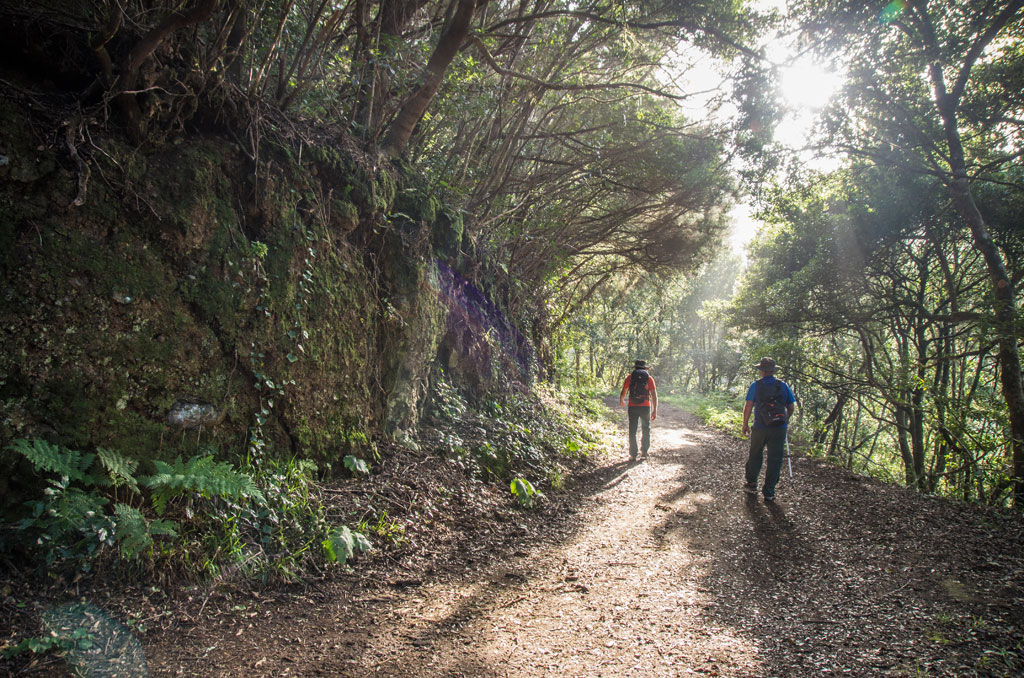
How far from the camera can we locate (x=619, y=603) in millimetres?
3809

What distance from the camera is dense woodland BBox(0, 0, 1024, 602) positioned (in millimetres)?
3686

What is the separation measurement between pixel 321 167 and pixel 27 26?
2.56m

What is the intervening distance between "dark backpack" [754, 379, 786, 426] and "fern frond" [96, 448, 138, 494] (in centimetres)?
688

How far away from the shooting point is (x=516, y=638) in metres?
3.28

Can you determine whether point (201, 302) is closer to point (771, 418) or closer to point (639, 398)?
point (771, 418)

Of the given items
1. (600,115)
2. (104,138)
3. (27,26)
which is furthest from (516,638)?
(600,115)

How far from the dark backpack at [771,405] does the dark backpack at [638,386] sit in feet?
9.25

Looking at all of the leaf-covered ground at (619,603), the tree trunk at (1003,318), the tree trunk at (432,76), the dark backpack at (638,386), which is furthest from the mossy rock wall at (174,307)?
the tree trunk at (1003,318)

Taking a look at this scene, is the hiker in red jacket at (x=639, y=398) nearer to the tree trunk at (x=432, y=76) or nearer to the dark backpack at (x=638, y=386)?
the dark backpack at (x=638, y=386)

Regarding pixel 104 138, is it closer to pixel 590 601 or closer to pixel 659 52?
pixel 590 601

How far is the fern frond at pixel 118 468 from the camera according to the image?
10.5 ft

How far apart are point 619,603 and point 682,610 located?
1.49 ft

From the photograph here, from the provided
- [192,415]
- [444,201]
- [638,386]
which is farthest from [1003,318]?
[192,415]

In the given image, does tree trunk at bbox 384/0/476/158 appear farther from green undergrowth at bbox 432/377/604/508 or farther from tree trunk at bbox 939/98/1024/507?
tree trunk at bbox 939/98/1024/507
